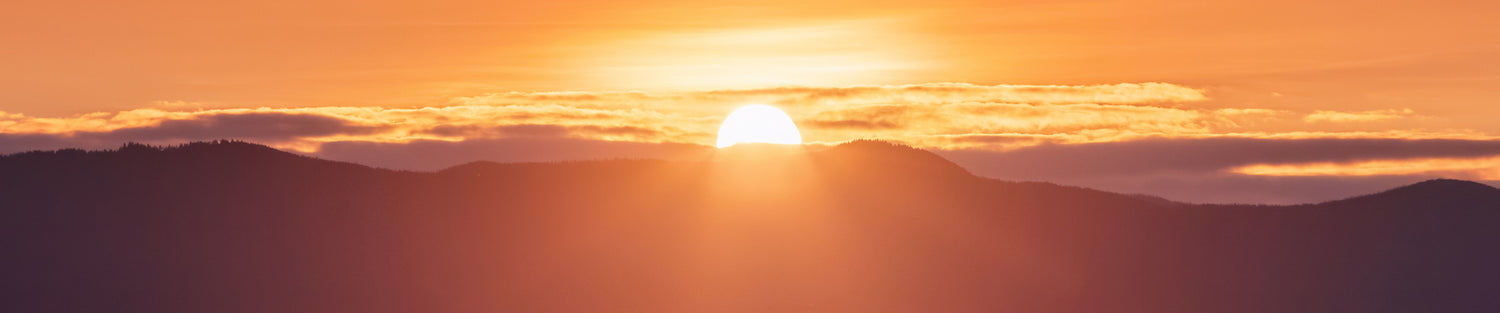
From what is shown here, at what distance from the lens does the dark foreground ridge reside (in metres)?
113

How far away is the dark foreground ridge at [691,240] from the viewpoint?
113 m

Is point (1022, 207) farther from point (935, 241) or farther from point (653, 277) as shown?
point (653, 277)

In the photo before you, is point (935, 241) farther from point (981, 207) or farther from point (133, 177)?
point (133, 177)

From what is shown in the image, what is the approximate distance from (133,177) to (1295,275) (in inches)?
4322

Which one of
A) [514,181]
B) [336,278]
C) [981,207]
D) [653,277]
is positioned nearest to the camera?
[336,278]

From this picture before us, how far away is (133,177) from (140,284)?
19.7 meters

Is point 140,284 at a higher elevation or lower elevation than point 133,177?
lower

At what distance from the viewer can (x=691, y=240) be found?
14288 centimetres

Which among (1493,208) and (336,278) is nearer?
(336,278)

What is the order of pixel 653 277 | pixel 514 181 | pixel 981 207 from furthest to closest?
1. pixel 981 207
2. pixel 514 181
3. pixel 653 277

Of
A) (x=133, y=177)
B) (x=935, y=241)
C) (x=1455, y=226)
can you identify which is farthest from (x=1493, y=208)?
(x=133, y=177)

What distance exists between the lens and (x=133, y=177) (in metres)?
122

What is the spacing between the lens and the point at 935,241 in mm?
155500

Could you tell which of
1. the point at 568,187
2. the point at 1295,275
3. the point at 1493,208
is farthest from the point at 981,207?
the point at 1493,208
